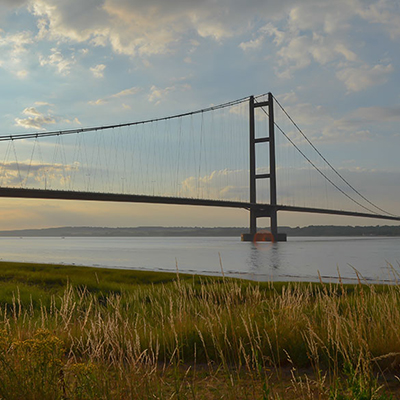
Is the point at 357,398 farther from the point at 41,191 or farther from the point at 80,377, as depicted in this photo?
the point at 41,191

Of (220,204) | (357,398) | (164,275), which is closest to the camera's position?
(357,398)

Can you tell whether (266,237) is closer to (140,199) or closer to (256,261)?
(140,199)

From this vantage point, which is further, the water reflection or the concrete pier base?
the concrete pier base

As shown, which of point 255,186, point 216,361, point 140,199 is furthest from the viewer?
point 255,186

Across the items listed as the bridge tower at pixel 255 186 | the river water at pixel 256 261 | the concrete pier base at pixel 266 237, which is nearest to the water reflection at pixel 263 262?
the river water at pixel 256 261

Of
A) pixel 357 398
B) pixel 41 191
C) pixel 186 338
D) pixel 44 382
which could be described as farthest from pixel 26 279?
pixel 41 191

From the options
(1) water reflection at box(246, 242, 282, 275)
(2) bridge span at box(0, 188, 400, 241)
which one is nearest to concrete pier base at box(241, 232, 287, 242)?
(2) bridge span at box(0, 188, 400, 241)

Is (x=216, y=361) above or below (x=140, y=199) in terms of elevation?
below

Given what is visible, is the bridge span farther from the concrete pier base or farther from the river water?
the concrete pier base

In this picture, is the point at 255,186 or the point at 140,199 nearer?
the point at 140,199

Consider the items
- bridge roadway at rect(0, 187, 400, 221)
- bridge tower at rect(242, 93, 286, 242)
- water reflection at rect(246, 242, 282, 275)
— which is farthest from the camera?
bridge tower at rect(242, 93, 286, 242)

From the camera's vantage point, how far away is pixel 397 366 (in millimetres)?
4738

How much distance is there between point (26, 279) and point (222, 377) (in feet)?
45.5

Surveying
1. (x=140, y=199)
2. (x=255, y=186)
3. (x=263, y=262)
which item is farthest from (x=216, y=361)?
(x=255, y=186)
